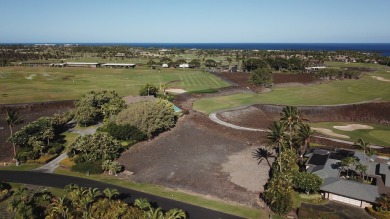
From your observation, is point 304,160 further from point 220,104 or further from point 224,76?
point 224,76

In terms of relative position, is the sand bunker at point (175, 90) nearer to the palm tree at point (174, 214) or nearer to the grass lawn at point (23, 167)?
the grass lawn at point (23, 167)

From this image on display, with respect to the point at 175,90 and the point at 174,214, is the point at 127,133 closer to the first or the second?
the point at 174,214

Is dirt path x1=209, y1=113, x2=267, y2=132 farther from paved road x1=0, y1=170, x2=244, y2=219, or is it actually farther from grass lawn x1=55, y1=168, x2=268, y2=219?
paved road x1=0, y1=170, x2=244, y2=219

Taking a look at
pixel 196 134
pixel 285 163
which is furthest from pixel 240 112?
pixel 285 163

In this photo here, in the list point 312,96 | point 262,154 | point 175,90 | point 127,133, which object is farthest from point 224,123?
point 312,96

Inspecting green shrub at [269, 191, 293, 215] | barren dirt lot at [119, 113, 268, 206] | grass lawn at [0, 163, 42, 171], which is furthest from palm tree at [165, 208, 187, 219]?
grass lawn at [0, 163, 42, 171]

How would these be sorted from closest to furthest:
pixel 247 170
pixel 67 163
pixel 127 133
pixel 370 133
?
1. pixel 247 170
2. pixel 67 163
3. pixel 127 133
4. pixel 370 133

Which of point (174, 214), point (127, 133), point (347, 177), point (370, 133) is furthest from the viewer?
point (370, 133)
